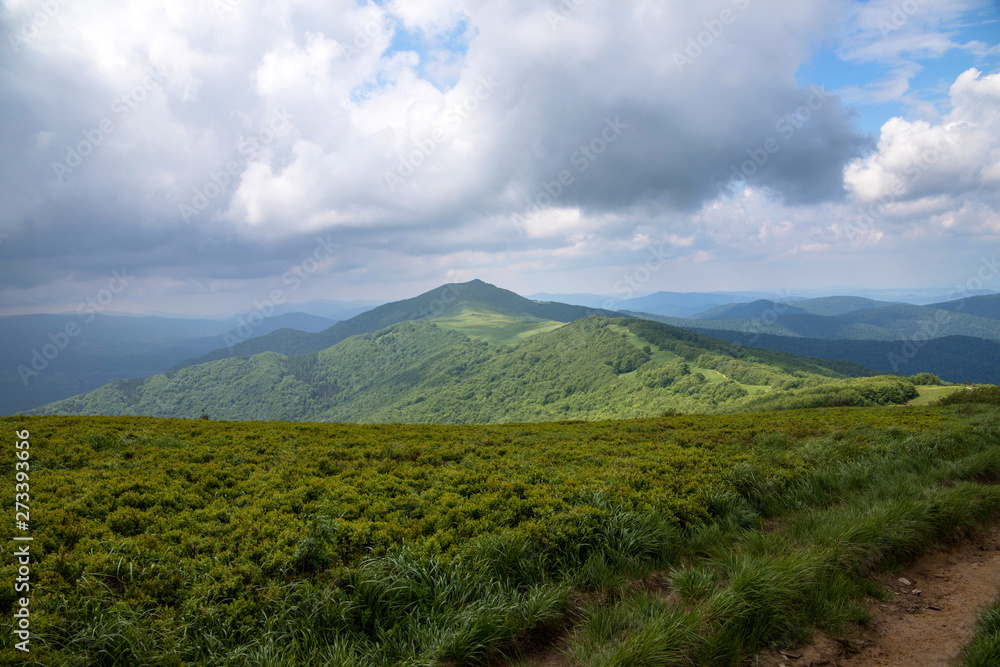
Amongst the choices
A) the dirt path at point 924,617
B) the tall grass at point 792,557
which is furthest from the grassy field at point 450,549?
the dirt path at point 924,617

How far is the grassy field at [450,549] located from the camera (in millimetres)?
4660

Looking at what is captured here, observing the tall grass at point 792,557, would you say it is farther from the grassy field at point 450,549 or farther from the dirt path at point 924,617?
the dirt path at point 924,617

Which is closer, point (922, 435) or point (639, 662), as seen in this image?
point (639, 662)

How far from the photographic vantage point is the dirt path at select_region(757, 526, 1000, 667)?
4.68 m

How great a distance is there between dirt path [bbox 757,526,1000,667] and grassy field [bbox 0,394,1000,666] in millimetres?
254

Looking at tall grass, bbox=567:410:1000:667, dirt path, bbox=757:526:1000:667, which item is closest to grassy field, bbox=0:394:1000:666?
tall grass, bbox=567:410:1000:667

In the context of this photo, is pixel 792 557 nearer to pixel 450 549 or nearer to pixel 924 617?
pixel 924 617

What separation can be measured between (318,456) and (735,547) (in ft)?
31.8

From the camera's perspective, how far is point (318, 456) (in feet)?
36.9

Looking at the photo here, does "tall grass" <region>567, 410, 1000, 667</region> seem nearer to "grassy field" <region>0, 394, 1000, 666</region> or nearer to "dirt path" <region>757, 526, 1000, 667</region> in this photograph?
"grassy field" <region>0, 394, 1000, 666</region>

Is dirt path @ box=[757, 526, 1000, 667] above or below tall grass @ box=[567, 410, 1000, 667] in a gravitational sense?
below

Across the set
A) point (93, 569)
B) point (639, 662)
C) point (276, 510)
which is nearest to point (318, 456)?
point (276, 510)

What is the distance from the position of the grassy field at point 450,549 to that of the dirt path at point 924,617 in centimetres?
25

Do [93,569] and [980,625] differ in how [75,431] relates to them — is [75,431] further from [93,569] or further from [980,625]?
[980,625]
